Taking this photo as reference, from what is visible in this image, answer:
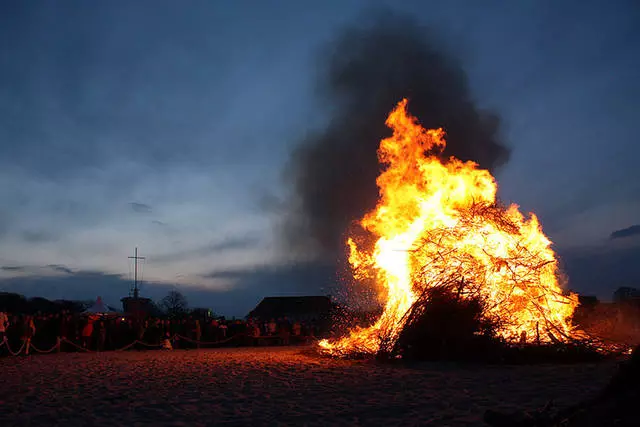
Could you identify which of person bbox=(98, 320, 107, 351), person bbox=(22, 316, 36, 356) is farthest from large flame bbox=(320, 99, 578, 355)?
person bbox=(22, 316, 36, 356)

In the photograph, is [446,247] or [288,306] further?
[288,306]

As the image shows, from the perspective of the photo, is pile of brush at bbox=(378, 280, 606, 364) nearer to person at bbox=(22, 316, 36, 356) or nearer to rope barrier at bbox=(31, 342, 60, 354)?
rope barrier at bbox=(31, 342, 60, 354)

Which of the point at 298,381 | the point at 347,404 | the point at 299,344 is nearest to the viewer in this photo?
the point at 347,404

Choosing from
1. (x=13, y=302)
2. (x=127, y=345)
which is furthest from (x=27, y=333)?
(x=13, y=302)

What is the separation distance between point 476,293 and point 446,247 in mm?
1748

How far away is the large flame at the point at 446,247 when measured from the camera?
49.2 feet

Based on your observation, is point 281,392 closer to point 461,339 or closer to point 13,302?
point 461,339

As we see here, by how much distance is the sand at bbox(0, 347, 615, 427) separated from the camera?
302 inches

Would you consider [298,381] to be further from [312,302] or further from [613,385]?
[312,302]

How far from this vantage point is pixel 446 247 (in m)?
15.8

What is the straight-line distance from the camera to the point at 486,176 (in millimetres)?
17312

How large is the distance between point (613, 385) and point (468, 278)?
9536mm

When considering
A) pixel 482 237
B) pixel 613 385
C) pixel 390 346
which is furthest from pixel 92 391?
pixel 482 237

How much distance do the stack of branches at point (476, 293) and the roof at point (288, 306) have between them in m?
34.6
